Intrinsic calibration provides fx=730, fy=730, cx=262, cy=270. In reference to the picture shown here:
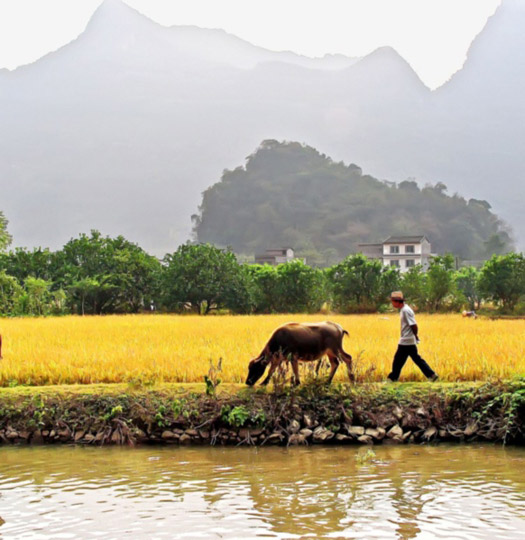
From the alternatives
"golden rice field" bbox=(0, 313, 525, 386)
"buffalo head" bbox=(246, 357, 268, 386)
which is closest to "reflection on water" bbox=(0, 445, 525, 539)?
"buffalo head" bbox=(246, 357, 268, 386)

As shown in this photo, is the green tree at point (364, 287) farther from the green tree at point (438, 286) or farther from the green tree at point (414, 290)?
the green tree at point (438, 286)

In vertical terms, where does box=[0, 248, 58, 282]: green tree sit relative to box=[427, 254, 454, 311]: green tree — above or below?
above

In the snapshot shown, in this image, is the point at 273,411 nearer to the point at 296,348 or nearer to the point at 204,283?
the point at 296,348

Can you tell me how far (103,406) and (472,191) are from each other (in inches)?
7207

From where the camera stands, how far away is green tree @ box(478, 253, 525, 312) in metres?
39.8

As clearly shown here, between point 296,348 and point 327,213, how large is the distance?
147624 mm

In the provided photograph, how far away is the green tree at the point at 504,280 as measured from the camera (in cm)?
3975

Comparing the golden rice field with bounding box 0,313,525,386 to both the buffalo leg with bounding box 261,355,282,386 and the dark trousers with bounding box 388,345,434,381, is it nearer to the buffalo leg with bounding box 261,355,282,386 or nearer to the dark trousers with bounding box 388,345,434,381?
the dark trousers with bounding box 388,345,434,381

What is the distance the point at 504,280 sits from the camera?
1572 inches

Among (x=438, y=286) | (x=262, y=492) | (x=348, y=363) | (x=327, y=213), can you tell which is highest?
(x=327, y=213)

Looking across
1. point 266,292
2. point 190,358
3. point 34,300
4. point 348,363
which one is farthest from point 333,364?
point 266,292

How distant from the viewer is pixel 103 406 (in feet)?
33.6

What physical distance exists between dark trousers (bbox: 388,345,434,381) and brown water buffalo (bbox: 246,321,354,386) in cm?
95

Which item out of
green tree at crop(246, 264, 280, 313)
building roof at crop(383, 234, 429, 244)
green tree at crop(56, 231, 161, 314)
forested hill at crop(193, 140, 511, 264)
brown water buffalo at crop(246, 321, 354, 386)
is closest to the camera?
brown water buffalo at crop(246, 321, 354, 386)
